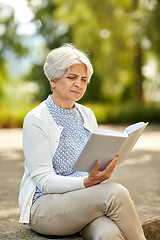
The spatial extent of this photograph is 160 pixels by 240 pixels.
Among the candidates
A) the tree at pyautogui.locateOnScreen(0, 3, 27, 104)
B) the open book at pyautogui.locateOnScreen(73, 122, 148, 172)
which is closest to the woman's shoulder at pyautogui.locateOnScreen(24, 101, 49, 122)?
the open book at pyautogui.locateOnScreen(73, 122, 148, 172)

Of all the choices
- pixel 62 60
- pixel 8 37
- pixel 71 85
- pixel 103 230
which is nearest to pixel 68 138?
pixel 71 85

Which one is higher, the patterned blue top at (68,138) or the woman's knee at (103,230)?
the patterned blue top at (68,138)

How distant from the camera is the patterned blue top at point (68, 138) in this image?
8.86ft

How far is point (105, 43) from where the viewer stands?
779 inches

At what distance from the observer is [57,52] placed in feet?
8.64

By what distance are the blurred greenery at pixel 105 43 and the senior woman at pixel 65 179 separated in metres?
8.29

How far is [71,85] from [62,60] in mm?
182

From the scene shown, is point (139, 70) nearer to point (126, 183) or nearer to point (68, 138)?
point (126, 183)

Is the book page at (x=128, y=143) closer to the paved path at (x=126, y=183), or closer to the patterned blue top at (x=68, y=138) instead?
the patterned blue top at (x=68, y=138)

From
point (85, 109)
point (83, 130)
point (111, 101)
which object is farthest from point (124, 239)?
point (111, 101)

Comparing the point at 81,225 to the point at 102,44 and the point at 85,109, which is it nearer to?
the point at 85,109

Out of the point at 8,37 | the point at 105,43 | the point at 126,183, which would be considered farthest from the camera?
the point at 8,37

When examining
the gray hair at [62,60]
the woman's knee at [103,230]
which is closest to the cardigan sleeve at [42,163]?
the woman's knee at [103,230]

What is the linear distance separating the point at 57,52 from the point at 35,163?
0.70 meters
